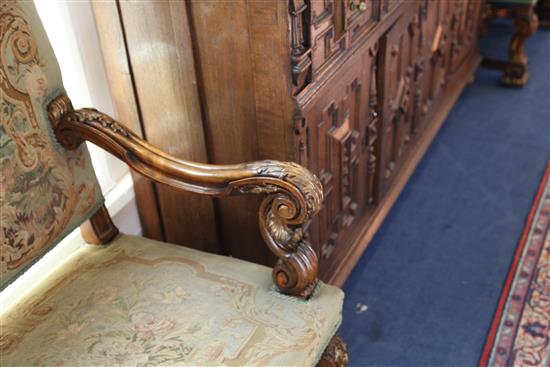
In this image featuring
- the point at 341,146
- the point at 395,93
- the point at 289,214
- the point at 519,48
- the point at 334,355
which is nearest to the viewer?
the point at 289,214

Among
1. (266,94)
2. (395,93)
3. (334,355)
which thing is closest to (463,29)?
(395,93)

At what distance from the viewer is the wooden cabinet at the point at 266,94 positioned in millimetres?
1090

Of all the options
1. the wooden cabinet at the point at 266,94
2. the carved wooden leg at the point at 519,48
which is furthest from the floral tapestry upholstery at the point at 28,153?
the carved wooden leg at the point at 519,48

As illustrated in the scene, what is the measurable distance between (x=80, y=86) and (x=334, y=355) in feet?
2.38

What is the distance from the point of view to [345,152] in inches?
56.4

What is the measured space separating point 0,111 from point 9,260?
0.23 metres

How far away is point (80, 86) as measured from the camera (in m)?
1.29

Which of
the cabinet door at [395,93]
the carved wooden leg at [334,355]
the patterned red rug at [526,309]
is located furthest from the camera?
the cabinet door at [395,93]

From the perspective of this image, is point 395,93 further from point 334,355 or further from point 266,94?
point 334,355

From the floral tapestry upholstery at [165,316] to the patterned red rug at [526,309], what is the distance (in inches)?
23.3

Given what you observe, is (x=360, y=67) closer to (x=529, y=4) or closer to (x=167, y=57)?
(x=167, y=57)

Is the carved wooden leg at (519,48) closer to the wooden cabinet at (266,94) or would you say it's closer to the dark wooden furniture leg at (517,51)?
the dark wooden furniture leg at (517,51)

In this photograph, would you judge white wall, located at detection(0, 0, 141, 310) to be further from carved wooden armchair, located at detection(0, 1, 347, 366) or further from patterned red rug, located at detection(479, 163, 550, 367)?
patterned red rug, located at detection(479, 163, 550, 367)

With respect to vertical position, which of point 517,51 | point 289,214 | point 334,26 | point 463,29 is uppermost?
point 334,26
